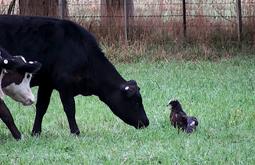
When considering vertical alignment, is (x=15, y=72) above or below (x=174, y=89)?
above

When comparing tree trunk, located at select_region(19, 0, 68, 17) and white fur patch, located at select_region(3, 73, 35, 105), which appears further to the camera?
tree trunk, located at select_region(19, 0, 68, 17)

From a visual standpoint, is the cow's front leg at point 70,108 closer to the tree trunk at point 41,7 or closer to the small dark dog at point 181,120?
the small dark dog at point 181,120

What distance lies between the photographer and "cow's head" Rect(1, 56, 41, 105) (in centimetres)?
933

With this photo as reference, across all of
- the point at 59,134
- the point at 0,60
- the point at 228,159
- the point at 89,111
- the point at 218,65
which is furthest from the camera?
the point at 218,65

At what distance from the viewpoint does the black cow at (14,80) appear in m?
9.31

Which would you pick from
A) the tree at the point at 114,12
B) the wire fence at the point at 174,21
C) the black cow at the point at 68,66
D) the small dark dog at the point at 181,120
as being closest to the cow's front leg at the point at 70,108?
the black cow at the point at 68,66

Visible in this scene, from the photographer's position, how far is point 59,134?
983 centimetres

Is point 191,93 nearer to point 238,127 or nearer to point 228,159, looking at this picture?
point 238,127

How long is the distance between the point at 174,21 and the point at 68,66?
33.0 ft

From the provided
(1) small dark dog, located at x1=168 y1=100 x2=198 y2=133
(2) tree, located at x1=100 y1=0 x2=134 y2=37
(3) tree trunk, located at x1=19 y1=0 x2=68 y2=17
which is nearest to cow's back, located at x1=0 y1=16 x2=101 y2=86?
(1) small dark dog, located at x1=168 y1=100 x2=198 y2=133

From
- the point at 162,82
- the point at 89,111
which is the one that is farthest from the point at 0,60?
the point at 162,82

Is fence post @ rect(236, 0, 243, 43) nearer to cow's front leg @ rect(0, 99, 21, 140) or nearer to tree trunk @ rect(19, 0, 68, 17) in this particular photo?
tree trunk @ rect(19, 0, 68, 17)

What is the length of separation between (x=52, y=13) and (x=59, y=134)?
34.1 feet

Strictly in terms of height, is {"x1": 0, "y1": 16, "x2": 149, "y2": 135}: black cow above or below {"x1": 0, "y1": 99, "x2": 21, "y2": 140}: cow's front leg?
above
